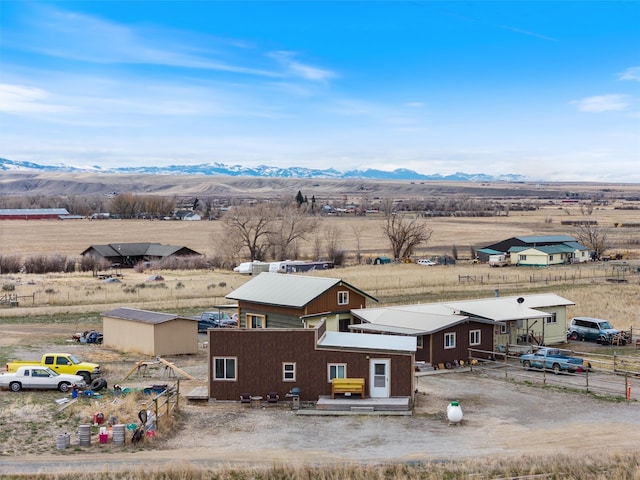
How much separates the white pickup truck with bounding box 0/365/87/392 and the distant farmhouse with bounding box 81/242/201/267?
53.8 meters

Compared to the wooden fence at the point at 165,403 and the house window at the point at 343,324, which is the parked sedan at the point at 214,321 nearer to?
the house window at the point at 343,324

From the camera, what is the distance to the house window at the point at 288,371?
29.1m

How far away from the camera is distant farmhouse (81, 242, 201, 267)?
8456cm

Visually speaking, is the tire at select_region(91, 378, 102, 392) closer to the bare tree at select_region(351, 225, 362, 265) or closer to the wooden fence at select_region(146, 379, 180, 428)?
the wooden fence at select_region(146, 379, 180, 428)

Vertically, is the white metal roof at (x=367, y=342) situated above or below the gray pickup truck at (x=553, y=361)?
above

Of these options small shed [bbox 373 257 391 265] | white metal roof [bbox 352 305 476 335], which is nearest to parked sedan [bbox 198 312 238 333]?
white metal roof [bbox 352 305 476 335]

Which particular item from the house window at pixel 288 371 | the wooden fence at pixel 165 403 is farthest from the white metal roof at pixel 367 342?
the wooden fence at pixel 165 403

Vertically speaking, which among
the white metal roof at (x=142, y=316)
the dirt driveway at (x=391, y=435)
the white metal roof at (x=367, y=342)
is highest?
the white metal roof at (x=367, y=342)

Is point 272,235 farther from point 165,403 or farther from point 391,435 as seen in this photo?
point 391,435

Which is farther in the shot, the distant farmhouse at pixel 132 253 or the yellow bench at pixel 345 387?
the distant farmhouse at pixel 132 253

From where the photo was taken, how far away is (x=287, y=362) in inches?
1147

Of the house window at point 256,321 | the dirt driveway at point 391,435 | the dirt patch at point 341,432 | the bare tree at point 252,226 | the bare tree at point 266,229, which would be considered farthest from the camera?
the bare tree at point 266,229

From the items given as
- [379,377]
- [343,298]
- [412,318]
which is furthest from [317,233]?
[379,377]

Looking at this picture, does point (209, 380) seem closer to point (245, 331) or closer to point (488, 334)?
point (245, 331)
